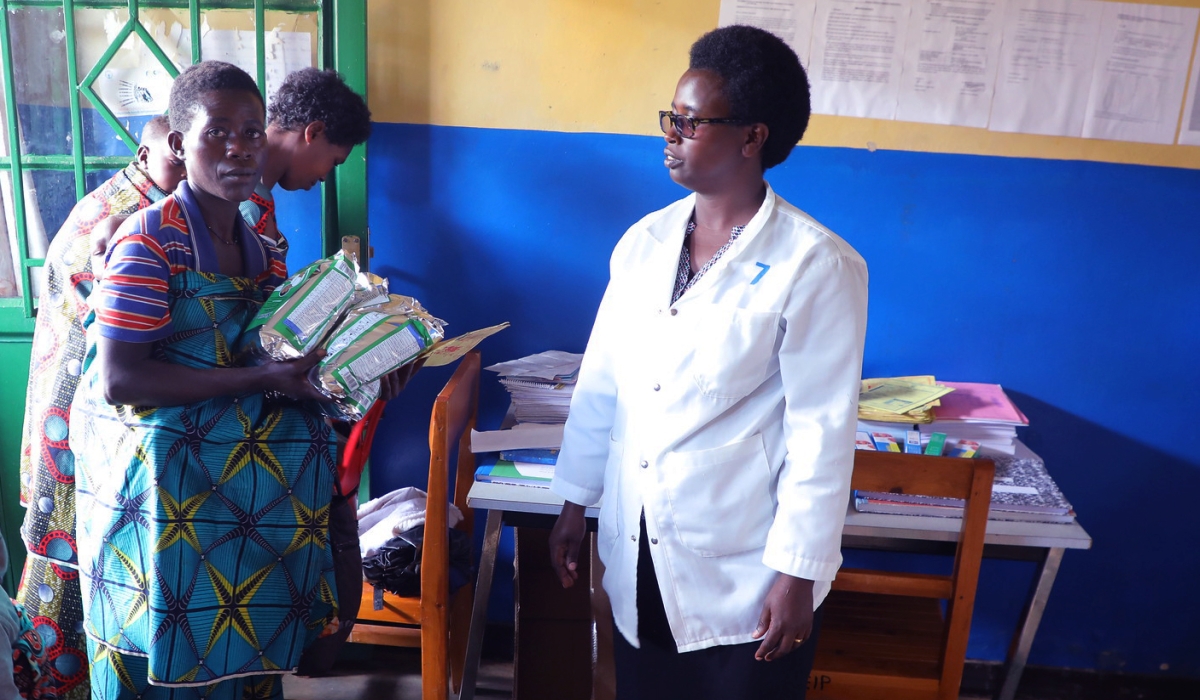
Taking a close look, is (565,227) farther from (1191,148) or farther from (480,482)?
(1191,148)

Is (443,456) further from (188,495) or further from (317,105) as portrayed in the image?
(317,105)

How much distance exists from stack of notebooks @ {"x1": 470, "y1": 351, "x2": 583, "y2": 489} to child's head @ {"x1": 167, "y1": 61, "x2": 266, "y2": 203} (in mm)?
808

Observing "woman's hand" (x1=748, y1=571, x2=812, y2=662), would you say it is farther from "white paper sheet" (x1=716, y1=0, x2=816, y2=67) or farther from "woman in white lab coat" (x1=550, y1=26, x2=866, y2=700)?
"white paper sheet" (x1=716, y1=0, x2=816, y2=67)

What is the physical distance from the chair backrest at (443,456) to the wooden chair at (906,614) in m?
0.80

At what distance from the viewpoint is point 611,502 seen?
1506 millimetres

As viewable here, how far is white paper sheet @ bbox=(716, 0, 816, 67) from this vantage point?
2303mm

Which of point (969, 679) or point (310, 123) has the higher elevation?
point (310, 123)

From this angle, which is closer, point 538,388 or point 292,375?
point 292,375

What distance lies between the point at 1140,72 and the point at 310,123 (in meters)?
2.08

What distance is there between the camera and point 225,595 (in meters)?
1.50

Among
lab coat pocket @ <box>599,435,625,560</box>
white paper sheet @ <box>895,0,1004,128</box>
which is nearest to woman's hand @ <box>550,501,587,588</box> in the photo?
lab coat pocket @ <box>599,435,625,560</box>

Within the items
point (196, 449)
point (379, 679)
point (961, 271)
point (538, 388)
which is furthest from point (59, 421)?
point (961, 271)

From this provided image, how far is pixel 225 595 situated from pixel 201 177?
689 mm

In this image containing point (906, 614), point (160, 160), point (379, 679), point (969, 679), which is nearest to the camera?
point (160, 160)
